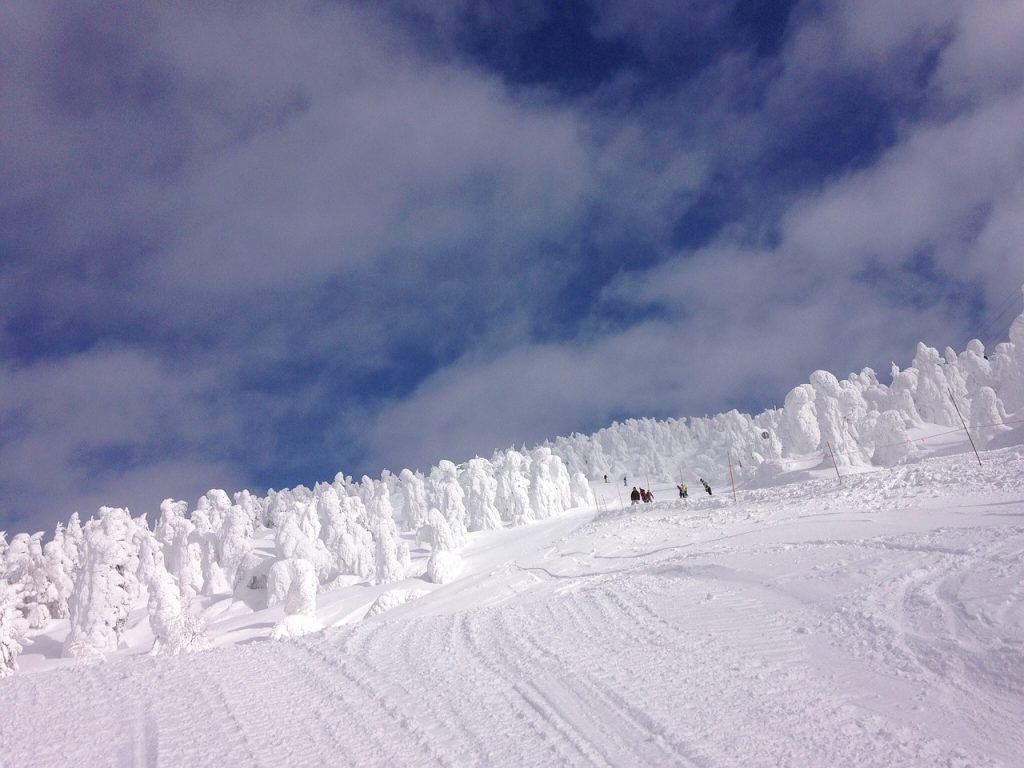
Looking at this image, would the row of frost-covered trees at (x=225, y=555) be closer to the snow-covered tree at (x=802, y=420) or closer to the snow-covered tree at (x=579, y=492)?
the snow-covered tree at (x=579, y=492)

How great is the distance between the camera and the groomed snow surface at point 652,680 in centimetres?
559

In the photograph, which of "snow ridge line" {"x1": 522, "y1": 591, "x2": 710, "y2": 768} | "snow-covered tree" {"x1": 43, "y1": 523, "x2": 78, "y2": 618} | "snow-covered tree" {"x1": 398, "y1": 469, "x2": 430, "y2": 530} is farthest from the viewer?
"snow-covered tree" {"x1": 398, "y1": 469, "x2": 430, "y2": 530}

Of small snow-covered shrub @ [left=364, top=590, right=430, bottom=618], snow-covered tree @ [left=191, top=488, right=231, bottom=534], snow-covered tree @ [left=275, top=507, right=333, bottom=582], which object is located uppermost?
snow-covered tree @ [left=191, top=488, right=231, bottom=534]

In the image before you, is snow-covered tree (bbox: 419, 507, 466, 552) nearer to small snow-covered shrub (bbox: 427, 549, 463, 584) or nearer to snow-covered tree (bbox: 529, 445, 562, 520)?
small snow-covered shrub (bbox: 427, 549, 463, 584)

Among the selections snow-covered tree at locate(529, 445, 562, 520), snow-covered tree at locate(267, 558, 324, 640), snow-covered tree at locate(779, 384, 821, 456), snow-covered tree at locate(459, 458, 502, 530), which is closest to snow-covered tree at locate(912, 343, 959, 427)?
snow-covered tree at locate(779, 384, 821, 456)

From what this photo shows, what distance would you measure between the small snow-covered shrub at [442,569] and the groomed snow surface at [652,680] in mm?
24258

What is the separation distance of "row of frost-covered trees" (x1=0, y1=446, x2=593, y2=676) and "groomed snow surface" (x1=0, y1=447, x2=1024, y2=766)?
48.6 ft

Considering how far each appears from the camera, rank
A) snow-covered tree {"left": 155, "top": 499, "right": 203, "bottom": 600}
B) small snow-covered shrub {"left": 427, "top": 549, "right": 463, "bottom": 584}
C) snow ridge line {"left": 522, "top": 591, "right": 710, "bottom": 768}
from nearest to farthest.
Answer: snow ridge line {"left": 522, "top": 591, "right": 710, "bottom": 768}, small snow-covered shrub {"left": 427, "top": 549, "right": 463, "bottom": 584}, snow-covered tree {"left": 155, "top": 499, "right": 203, "bottom": 600}

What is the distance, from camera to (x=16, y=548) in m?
51.4

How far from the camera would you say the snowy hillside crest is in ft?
113

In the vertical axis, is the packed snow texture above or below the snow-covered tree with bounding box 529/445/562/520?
below

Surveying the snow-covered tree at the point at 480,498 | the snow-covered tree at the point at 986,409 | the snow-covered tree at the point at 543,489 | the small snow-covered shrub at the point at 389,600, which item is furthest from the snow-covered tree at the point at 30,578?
the snow-covered tree at the point at 986,409

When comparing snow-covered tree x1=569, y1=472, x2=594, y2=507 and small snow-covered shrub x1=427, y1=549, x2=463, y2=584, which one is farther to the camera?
snow-covered tree x1=569, y1=472, x2=594, y2=507

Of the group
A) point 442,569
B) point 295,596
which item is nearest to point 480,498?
point 442,569
